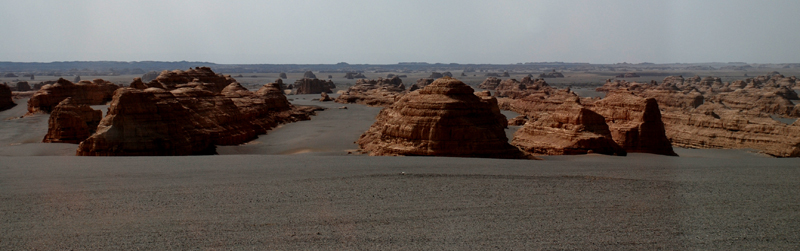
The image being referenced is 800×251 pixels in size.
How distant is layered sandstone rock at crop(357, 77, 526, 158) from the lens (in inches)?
580

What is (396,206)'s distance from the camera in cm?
696

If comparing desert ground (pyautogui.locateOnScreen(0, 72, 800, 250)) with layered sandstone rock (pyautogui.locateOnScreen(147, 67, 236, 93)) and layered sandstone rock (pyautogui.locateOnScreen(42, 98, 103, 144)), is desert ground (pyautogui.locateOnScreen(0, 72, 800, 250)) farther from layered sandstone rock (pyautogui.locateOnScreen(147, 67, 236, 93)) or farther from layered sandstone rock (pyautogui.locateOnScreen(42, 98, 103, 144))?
layered sandstone rock (pyautogui.locateOnScreen(147, 67, 236, 93))

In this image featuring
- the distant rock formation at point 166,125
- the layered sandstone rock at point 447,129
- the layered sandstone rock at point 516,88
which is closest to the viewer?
the layered sandstone rock at point 447,129

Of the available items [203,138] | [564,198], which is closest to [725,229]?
[564,198]

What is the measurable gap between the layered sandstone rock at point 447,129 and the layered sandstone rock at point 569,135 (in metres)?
3.56

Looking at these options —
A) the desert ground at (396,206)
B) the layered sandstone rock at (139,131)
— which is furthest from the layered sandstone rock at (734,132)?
the layered sandstone rock at (139,131)

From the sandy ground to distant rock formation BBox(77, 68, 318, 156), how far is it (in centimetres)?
462

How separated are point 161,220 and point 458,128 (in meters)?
9.95

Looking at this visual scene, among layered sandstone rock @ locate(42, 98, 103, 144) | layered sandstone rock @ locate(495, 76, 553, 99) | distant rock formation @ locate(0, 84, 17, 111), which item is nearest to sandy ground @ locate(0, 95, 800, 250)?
layered sandstone rock @ locate(42, 98, 103, 144)

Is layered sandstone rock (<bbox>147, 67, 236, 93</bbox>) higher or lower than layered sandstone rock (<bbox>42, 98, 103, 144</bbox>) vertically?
higher

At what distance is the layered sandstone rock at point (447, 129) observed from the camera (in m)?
14.7

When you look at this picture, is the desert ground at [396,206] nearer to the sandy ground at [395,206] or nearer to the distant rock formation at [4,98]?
the sandy ground at [395,206]

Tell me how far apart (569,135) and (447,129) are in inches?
238

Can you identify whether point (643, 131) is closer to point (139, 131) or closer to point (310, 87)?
point (139, 131)
